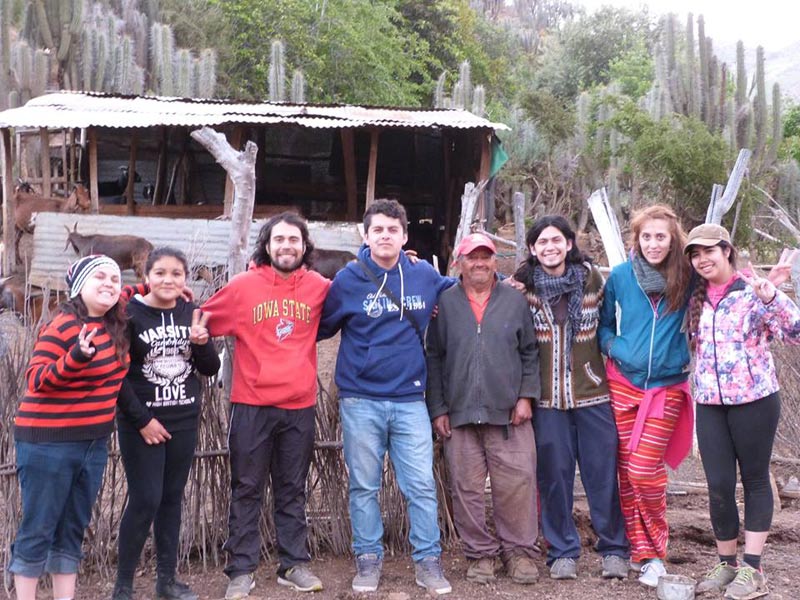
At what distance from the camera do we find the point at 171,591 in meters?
3.57

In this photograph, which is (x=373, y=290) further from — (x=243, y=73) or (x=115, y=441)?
(x=243, y=73)

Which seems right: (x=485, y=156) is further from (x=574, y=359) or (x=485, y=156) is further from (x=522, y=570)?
(x=522, y=570)

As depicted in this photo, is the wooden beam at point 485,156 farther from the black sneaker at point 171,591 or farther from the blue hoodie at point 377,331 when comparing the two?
the black sneaker at point 171,591

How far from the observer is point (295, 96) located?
1819 centimetres

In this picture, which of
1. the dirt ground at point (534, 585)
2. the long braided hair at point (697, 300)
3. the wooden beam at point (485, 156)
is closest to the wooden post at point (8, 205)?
the wooden beam at point (485, 156)

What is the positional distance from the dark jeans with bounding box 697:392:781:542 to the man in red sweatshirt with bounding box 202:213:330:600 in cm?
165

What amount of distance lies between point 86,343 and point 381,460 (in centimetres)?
138

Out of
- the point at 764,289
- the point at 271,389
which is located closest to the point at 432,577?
the point at 271,389

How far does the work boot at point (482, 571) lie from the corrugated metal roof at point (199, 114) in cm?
751

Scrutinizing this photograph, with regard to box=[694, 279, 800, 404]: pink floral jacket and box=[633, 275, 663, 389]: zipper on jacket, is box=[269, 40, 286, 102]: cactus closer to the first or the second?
box=[633, 275, 663, 389]: zipper on jacket

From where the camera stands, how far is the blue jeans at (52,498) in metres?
3.13

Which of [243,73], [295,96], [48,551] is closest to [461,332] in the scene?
[48,551]

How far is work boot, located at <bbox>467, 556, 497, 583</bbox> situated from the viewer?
3.81m

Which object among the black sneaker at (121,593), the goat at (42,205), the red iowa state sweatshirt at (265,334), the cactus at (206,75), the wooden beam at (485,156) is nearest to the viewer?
the black sneaker at (121,593)
